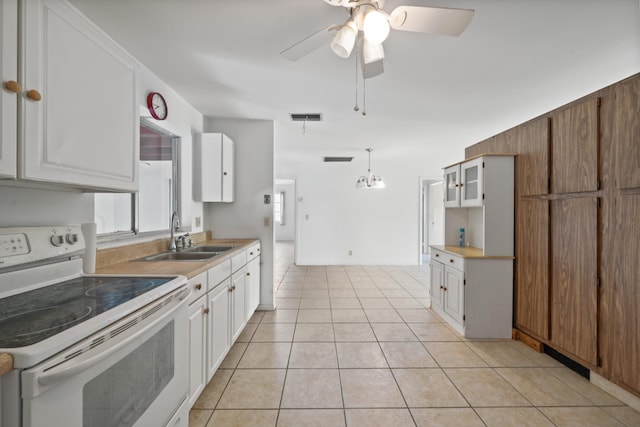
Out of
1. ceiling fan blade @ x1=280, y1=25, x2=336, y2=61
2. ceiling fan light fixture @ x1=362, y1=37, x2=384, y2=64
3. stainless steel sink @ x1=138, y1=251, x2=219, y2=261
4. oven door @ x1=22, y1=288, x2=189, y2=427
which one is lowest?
oven door @ x1=22, y1=288, x2=189, y2=427

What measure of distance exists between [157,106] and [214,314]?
1801mm

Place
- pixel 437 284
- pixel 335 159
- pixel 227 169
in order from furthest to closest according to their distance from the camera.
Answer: pixel 335 159
pixel 437 284
pixel 227 169

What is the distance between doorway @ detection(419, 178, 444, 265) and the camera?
6953 mm

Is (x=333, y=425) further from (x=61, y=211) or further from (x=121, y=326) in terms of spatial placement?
(x=61, y=211)

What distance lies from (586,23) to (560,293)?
193 cm

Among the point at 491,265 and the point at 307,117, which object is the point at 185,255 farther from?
the point at 491,265

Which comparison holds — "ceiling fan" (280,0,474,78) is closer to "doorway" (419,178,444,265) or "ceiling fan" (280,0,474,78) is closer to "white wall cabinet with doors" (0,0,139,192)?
"white wall cabinet with doors" (0,0,139,192)

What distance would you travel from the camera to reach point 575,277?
2074 mm

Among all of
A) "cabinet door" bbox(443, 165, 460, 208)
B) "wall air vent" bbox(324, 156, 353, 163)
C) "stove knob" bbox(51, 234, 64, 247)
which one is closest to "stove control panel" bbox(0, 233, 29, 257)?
"stove knob" bbox(51, 234, 64, 247)

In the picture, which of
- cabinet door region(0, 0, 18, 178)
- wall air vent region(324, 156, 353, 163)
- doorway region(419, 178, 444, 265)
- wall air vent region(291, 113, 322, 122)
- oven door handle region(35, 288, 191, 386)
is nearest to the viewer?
oven door handle region(35, 288, 191, 386)

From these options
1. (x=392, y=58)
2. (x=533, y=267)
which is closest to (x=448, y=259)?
(x=533, y=267)

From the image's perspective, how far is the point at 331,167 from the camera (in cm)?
632

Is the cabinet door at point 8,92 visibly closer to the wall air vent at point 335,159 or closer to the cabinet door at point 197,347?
the cabinet door at point 197,347

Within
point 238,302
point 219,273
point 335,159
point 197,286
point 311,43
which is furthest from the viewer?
point 335,159
